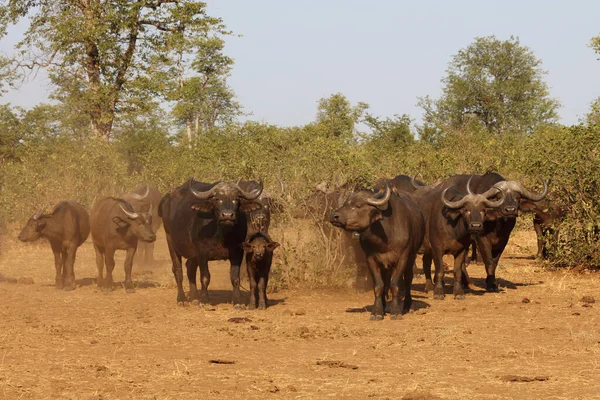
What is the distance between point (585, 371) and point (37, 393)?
4.93 m

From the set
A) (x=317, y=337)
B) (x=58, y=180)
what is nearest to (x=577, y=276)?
(x=317, y=337)

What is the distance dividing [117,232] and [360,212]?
573 centimetres

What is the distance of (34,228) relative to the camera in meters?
16.1

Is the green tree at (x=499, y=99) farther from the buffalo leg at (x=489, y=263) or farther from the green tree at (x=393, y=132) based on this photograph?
the buffalo leg at (x=489, y=263)

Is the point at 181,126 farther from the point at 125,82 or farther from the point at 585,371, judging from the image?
the point at 585,371

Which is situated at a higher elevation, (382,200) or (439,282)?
(382,200)

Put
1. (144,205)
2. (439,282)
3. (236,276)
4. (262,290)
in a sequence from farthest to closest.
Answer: (144,205) < (439,282) < (236,276) < (262,290)

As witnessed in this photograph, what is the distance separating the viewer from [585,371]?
822 centimetres

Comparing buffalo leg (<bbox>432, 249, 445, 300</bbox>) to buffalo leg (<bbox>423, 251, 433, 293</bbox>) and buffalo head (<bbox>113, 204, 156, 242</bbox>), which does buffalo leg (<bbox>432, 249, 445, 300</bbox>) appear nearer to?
buffalo leg (<bbox>423, 251, 433, 293</bbox>)

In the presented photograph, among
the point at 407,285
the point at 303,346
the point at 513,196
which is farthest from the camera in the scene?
the point at 513,196

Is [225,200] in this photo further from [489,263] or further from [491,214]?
[489,263]

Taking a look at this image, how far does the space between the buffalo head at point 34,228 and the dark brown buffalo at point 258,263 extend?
201 inches

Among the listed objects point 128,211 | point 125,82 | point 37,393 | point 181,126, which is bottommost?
point 37,393

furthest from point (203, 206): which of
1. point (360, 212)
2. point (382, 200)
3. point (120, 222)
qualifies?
point (120, 222)
